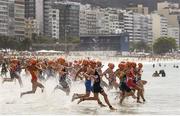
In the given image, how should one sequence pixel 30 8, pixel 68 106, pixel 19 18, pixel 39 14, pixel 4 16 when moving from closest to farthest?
pixel 68 106, pixel 4 16, pixel 19 18, pixel 39 14, pixel 30 8

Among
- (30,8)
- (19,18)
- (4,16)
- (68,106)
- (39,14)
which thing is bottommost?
(68,106)

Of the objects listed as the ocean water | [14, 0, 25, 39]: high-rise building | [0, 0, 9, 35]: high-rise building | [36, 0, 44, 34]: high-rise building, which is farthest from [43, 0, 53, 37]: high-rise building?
the ocean water

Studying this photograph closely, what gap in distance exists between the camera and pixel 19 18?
175625 mm

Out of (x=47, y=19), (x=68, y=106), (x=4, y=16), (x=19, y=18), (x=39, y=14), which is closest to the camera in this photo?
(x=68, y=106)

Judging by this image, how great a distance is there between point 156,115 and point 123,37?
15772 cm

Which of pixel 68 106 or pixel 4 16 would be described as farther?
pixel 4 16

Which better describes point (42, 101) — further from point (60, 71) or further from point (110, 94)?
point (110, 94)

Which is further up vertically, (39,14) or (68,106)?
(39,14)

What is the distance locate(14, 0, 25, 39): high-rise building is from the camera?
172m

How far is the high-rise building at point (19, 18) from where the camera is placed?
172375mm

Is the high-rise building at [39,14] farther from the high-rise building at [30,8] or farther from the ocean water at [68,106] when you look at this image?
the ocean water at [68,106]

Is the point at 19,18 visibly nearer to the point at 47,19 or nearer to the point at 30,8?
the point at 30,8

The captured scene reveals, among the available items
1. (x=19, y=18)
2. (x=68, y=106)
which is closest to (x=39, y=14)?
(x=19, y=18)

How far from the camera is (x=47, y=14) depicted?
193375 millimetres
